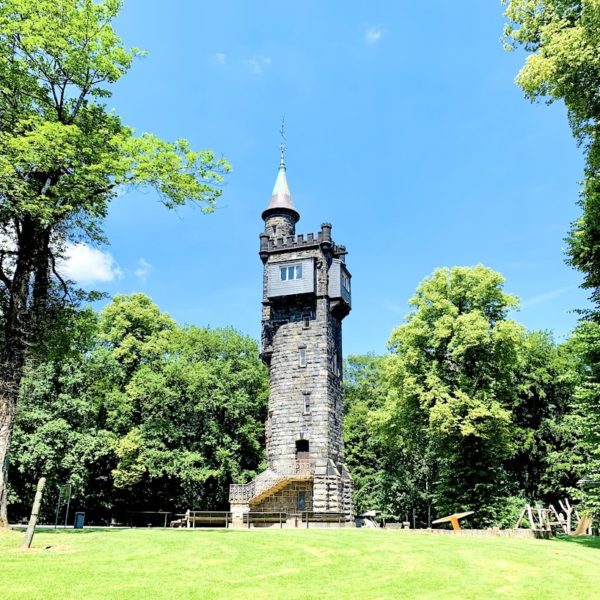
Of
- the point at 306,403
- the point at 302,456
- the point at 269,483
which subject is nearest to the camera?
the point at 269,483

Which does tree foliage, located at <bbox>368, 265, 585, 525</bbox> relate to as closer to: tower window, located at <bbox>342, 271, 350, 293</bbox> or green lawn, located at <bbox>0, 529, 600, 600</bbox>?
tower window, located at <bbox>342, 271, 350, 293</bbox>

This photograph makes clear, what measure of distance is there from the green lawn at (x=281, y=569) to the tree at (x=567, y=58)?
1066cm

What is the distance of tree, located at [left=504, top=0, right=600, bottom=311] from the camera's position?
14312mm

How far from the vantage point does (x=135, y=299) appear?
4025 cm

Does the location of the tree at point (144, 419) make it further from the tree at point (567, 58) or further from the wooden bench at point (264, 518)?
the tree at point (567, 58)

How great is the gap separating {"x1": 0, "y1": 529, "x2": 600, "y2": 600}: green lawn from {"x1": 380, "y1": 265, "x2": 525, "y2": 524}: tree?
440 inches

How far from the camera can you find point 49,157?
54.2ft

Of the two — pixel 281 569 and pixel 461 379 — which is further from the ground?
pixel 461 379

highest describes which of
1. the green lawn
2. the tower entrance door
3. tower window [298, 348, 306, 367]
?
tower window [298, 348, 306, 367]

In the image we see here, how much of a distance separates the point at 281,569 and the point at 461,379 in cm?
1893

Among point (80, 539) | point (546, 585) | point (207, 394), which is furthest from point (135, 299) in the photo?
point (546, 585)

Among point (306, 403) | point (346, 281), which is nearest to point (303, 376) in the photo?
point (306, 403)

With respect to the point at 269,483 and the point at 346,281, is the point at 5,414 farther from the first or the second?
the point at 346,281

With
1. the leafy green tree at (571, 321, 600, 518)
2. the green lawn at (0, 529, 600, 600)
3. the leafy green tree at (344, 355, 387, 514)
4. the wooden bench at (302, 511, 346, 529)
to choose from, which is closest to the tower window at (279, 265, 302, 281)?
the leafy green tree at (344, 355, 387, 514)
